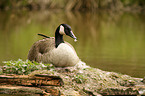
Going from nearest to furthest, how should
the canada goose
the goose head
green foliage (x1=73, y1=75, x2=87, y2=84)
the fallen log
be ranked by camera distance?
the fallen log
green foliage (x1=73, y1=75, x2=87, y2=84)
the canada goose
the goose head

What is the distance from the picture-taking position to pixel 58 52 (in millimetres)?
7160

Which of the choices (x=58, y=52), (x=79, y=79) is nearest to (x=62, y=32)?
(x=58, y=52)

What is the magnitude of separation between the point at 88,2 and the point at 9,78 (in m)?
37.6

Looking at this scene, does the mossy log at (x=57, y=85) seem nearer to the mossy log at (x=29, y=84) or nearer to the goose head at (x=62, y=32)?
the mossy log at (x=29, y=84)

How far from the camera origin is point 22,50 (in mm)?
11992

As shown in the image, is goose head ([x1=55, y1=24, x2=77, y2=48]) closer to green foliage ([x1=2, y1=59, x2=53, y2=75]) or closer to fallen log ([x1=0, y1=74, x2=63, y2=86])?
green foliage ([x1=2, y1=59, x2=53, y2=75])

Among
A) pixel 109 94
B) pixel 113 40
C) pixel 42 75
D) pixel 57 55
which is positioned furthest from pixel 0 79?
pixel 113 40

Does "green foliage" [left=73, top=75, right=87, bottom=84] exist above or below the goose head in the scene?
below

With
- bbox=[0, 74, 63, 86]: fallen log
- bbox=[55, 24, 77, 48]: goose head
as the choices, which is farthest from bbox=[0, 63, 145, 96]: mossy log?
bbox=[55, 24, 77, 48]: goose head

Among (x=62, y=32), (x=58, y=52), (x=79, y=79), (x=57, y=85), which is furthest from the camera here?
(x=62, y=32)

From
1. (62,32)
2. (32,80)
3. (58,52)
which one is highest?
(62,32)

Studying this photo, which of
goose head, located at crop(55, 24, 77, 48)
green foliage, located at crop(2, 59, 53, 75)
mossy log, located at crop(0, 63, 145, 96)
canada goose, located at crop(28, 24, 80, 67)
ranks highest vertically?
goose head, located at crop(55, 24, 77, 48)

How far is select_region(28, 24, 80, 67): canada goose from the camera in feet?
23.5

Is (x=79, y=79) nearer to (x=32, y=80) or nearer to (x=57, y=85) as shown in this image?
(x=57, y=85)
